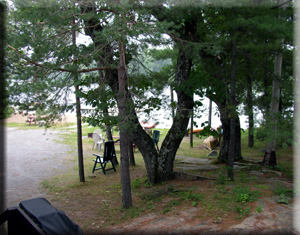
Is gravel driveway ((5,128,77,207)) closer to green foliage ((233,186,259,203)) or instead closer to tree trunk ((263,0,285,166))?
green foliage ((233,186,259,203))

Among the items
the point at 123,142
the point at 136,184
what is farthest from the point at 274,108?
the point at 123,142

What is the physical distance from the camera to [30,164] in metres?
9.44

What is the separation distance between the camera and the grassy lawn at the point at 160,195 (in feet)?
15.6

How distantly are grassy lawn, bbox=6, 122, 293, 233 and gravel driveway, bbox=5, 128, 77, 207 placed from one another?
493 mm

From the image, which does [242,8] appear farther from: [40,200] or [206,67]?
[40,200]

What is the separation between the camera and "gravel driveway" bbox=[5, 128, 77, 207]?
6.65m

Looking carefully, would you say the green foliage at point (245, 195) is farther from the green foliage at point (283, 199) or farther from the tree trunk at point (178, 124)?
the tree trunk at point (178, 124)

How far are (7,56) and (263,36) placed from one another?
5114 mm

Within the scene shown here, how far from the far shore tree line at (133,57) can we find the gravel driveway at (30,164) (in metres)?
1.28

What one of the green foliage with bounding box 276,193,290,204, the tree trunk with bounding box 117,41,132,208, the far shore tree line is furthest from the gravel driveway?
the green foliage with bounding box 276,193,290,204

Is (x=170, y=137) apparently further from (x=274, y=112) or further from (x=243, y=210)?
(x=243, y=210)

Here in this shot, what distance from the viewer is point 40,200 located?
129 inches

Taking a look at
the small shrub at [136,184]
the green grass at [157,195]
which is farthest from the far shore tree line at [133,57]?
the green grass at [157,195]

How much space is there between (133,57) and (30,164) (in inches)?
220
